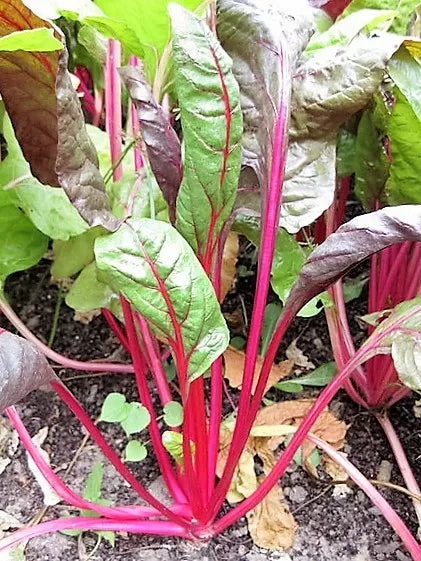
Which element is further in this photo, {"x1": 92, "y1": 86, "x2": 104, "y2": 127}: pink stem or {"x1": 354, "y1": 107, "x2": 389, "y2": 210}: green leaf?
{"x1": 92, "y1": 86, "x2": 104, "y2": 127}: pink stem

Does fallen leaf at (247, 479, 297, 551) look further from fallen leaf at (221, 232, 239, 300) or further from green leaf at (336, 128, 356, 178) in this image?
green leaf at (336, 128, 356, 178)

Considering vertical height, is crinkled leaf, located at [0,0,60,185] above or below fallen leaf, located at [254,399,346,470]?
above

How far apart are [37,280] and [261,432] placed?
0.48 meters

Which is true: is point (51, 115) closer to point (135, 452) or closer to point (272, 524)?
point (135, 452)

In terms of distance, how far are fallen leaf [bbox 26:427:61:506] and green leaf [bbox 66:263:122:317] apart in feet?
0.62

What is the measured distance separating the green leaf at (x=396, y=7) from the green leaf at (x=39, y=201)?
0.44m

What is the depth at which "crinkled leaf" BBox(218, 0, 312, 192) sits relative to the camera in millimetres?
805

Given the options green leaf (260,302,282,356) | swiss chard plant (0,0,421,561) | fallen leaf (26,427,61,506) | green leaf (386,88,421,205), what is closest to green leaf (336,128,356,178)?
swiss chard plant (0,0,421,561)

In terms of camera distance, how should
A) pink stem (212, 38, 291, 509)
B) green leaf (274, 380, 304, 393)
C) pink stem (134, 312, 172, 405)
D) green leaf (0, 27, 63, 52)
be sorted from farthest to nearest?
green leaf (274, 380, 304, 393)
pink stem (134, 312, 172, 405)
pink stem (212, 38, 291, 509)
green leaf (0, 27, 63, 52)

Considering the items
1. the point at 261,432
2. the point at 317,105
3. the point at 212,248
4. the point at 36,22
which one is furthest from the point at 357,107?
the point at 261,432

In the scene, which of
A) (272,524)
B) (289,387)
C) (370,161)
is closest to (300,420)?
(289,387)

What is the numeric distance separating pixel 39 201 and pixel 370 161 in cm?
43

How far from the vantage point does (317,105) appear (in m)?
0.84

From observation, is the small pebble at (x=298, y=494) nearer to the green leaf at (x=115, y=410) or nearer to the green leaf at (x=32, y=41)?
the green leaf at (x=115, y=410)
